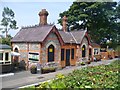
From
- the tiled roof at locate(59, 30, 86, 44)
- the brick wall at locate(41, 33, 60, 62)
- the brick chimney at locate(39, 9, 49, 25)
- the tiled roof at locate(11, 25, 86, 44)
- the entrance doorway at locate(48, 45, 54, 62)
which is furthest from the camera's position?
the tiled roof at locate(59, 30, 86, 44)

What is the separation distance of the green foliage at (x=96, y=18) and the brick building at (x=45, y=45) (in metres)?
8.11

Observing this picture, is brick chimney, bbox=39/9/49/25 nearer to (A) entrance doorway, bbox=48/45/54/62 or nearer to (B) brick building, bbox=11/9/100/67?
(B) brick building, bbox=11/9/100/67

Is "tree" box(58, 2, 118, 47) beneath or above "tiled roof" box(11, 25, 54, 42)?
above

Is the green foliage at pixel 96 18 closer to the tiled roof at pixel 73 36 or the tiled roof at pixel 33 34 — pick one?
the tiled roof at pixel 73 36

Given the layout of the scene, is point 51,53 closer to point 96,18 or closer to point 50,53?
point 50,53

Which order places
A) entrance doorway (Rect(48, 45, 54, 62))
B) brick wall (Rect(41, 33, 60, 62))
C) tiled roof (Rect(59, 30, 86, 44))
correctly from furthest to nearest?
tiled roof (Rect(59, 30, 86, 44)) < entrance doorway (Rect(48, 45, 54, 62)) < brick wall (Rect(41, 33, 60, 62))

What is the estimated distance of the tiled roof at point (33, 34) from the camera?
20500mm

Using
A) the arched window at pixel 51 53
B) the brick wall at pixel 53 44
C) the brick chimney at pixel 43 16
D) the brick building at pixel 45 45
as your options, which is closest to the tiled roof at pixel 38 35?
the brick building at pixel 45 45

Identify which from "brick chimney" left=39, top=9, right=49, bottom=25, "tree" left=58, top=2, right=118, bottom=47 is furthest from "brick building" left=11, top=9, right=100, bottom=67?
"tree" left=58, top=2, right=118, bottom=47

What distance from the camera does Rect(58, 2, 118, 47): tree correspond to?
3272cm

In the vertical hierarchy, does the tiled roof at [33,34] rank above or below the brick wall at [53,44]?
above

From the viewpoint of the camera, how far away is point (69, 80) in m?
7.17

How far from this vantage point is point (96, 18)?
33562mm

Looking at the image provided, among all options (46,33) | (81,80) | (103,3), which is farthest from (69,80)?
(103,3)
